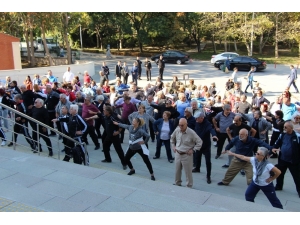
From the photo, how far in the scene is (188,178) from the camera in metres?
7.23

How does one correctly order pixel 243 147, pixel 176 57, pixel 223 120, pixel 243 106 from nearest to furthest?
pixel 243 147 < pixel 223 120 < pixel 243 106 < pixel 176 57

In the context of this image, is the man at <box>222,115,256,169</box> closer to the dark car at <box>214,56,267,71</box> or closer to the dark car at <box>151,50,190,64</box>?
the dark car at <box>214,56,267,71</box>

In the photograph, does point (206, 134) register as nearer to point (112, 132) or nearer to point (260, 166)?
point (260, 166)

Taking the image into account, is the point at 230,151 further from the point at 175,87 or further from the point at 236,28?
the point at 236,28

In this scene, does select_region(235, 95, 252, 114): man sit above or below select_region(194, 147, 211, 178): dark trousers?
above

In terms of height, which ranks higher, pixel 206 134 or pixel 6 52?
pixel 6 52

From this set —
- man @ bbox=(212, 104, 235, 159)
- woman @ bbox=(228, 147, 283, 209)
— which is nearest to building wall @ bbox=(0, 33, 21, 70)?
man @ bbox=(212, 104, 235, 159)

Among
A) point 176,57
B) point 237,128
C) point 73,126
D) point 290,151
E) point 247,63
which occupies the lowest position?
point 290,151

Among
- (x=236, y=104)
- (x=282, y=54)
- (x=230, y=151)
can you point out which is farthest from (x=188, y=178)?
(x=282, y=54)

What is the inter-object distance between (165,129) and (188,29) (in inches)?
1317

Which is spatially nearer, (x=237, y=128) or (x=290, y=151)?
(x=290, y=151)

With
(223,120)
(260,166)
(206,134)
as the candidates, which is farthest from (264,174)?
(223,120)

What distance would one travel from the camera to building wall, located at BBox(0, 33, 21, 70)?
25.0 m

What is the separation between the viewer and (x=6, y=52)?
25312mm
